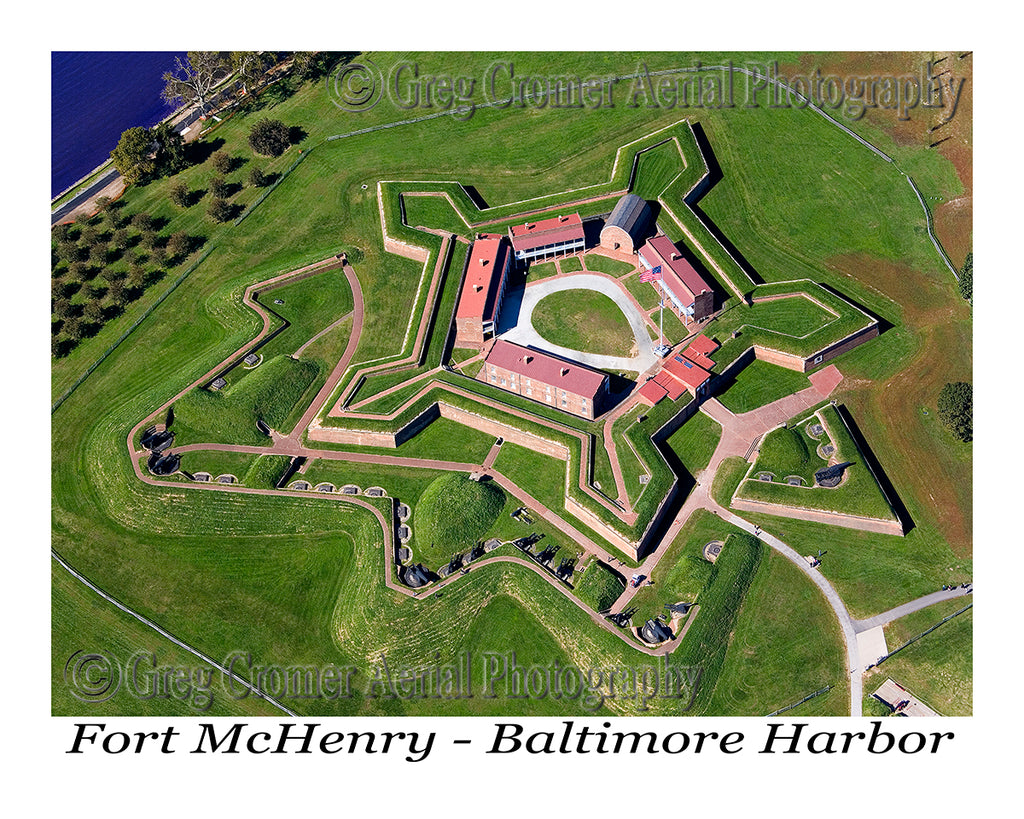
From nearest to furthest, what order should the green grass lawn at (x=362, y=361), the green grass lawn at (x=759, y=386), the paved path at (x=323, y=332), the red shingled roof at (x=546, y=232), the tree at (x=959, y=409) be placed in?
the green grass lawn at (x=362, y=361) → the tree at (x=959, y=409) → the green grass lawn at (x=759, y=386) → the paved path at (x=323, y=332) → the red shingled roof at (x=546, y=232)

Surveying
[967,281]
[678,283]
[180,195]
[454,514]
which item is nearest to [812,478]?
[678,283]

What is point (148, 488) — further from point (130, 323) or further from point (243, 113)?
point (243, 113)

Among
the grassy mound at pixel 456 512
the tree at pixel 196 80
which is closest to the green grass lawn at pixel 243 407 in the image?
the grassy mound at pixel 456 512

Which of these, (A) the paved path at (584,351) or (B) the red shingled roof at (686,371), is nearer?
(B) the red shingled roof at (686,371)

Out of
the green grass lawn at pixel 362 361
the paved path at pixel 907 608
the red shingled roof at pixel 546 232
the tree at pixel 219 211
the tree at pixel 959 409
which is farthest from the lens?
the tree at pixel 219 211

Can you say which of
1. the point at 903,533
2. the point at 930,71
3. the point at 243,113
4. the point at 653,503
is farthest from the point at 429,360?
the point at 930,71

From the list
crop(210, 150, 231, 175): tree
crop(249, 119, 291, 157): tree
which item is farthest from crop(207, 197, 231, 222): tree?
crop(249, 119, 291, 157): tree

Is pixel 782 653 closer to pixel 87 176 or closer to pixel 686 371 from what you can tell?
pixel 686 371

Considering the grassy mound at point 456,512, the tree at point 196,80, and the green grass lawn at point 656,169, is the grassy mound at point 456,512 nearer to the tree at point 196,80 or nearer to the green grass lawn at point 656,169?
the green grass lawn at point 656,169
